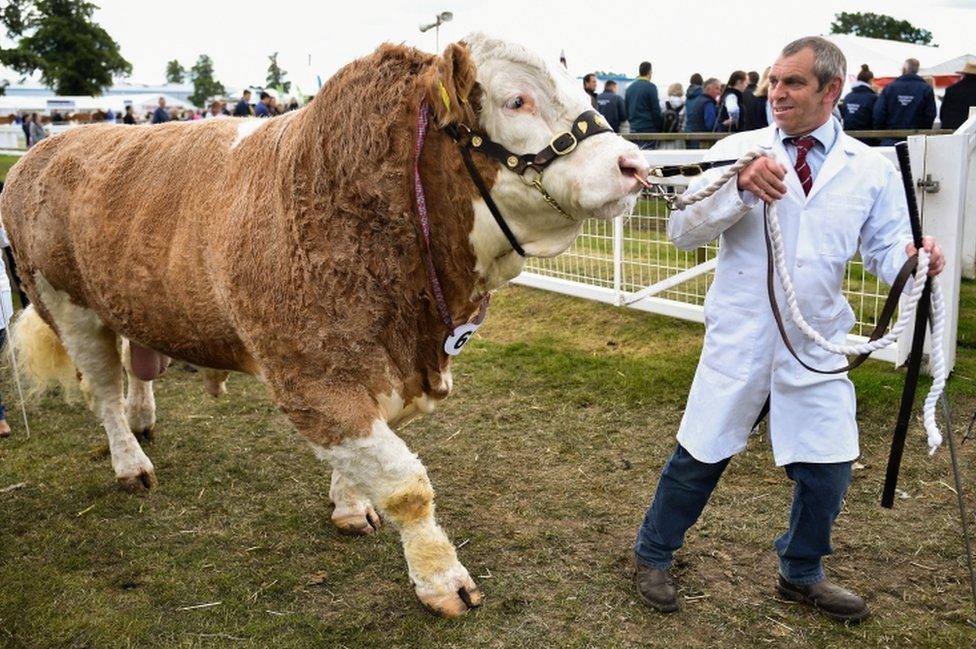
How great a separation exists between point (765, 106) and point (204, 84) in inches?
3569

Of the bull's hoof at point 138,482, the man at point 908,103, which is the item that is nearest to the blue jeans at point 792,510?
the bull's hoof at point 138,482

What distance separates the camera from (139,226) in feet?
11.7

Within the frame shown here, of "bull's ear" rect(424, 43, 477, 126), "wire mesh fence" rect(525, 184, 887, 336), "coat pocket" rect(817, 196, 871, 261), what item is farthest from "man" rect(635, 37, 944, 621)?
"wire mesh fence" rect(525, 184, 887, 336)

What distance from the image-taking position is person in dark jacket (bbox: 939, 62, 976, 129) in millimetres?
10281

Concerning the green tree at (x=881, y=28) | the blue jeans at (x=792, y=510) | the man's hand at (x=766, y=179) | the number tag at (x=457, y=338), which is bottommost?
the blue jeans at (x=792, y=510)

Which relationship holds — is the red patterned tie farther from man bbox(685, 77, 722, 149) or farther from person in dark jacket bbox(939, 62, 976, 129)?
man bbox(685, 77, 722, 149)

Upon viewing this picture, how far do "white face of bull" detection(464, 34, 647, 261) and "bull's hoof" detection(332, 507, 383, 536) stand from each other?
5.54ft

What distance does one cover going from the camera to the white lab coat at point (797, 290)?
9.20 ft

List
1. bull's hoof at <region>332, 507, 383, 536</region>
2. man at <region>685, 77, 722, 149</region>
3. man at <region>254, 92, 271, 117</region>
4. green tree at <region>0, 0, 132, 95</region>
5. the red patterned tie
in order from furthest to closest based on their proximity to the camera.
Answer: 1. green tree at <region>0, 0, 132, 95</region>
2. man at <region>254, 92, 271, 117</region>
3. man at <region>685, 77, 722, 149</region>
4. bull's hoof at <region>332, 507, 383, 536</region>
5. the red patterned tie

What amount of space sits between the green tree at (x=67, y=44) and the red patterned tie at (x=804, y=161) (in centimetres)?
5722

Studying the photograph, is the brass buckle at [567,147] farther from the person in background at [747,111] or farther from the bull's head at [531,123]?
the person in background at [747,111]

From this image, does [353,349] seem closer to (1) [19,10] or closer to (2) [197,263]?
(2) [197,263]

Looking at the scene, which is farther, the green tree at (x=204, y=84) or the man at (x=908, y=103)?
the green tree at (x=204, y=84)

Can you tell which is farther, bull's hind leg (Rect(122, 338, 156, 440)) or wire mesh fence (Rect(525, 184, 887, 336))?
wire mesh fence (Rect(525, 184, 887, 336))
